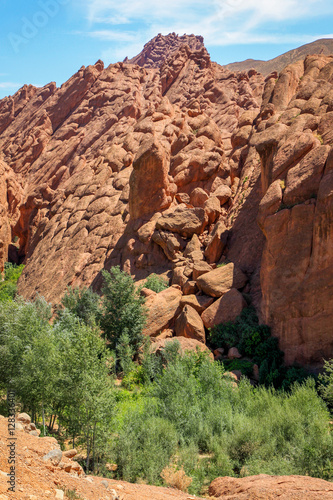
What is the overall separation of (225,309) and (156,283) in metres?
6.40

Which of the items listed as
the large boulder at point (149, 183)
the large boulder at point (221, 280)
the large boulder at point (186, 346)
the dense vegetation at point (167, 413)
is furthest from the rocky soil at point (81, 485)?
the large boulder at point (149, 183)

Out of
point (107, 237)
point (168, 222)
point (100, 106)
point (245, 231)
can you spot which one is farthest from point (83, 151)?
point (245, 231)

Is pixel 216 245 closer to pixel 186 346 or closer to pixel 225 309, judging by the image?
pixel 225 309

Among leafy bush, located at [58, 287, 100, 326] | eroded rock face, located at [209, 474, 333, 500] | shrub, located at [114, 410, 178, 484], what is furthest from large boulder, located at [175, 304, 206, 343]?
eroded rock face, located at [209, 474, 333, 500]

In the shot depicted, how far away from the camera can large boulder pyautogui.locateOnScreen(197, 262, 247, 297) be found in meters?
24.0

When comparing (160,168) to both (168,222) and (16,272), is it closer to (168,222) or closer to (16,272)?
(168,222)

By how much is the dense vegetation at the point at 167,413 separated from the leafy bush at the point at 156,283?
27.4ft

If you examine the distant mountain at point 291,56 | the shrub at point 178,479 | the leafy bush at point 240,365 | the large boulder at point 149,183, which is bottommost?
the shrub at point 178,479

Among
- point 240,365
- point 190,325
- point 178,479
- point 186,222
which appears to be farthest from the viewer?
point 186,222

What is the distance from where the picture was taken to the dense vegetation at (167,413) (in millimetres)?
11781

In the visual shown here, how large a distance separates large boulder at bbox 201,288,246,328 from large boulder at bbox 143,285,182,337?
246 centimetres

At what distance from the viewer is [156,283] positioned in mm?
27844

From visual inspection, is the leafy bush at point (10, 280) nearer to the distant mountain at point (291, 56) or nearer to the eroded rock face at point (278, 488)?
the eroded rock face at point (278, 488)

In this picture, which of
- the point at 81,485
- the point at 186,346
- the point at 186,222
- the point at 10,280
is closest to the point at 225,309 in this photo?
the point at 186,346
